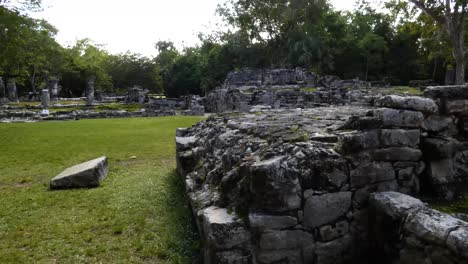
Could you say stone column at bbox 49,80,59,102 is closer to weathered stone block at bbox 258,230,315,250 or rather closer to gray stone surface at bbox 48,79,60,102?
gray stone surface at bbox 48,79,60,102

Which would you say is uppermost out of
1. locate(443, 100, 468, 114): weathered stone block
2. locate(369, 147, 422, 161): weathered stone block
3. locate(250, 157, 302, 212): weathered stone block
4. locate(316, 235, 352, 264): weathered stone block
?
locate(443, 100, 468, 114): weathered stone block

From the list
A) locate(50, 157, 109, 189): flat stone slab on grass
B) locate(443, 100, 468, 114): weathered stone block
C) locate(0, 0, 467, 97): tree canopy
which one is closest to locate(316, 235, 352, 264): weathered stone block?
locate(443, 100, 468, 114): weathered stone block

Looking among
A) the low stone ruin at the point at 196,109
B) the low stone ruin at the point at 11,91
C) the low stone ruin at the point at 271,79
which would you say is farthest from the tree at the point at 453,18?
the low stone ruin at the point at 11,91

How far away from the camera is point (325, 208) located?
3.37 metres

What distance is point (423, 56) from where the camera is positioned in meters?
35.8

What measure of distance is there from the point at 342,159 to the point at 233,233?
4.23 feet

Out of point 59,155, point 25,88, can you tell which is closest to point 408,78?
point 59,155

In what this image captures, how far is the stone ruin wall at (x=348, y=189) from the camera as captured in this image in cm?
318

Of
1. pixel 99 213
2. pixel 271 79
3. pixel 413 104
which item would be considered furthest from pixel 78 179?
pixel 271 79

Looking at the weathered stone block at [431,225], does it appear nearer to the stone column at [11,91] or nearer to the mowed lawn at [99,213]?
the mowed lawn at [99,213]

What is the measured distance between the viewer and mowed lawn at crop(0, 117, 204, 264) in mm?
4230

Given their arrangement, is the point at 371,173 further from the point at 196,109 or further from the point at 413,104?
the point at 196,109

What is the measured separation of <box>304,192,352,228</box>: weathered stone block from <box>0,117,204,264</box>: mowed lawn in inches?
57.3

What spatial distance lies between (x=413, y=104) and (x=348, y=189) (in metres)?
1.20
